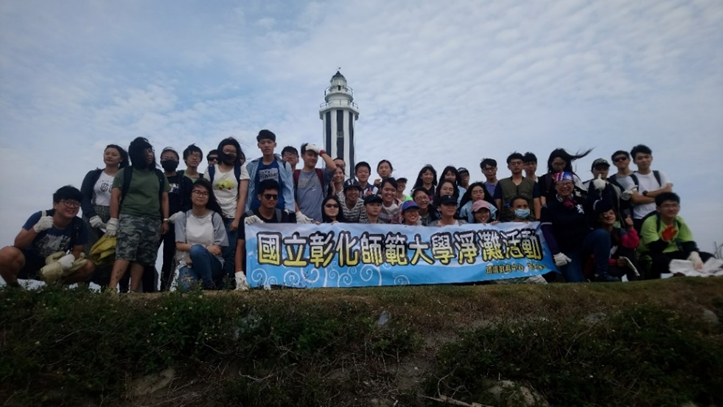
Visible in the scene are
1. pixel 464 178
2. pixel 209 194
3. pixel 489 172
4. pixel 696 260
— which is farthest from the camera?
pixel 464 178

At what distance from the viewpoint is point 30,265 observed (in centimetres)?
575

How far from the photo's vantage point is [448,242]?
7141 mm

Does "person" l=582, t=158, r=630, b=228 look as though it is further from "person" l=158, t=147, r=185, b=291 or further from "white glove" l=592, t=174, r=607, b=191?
"person" l=158, t=147, r=185, b=291

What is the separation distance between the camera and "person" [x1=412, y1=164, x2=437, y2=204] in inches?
327

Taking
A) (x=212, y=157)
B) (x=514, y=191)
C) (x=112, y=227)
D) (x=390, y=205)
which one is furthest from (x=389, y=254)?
(x=112, y=227)

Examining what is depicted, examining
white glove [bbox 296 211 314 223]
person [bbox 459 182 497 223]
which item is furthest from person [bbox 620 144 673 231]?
white glove [bbox 296 211 314 223]

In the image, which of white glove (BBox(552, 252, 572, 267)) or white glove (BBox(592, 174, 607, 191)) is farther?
white glove (BBox(592, 174, 607, 191))

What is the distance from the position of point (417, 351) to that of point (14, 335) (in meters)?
3.87

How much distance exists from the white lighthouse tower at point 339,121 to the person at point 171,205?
105ft

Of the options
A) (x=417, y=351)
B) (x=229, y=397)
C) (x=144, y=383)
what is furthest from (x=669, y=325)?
(x=144, y=383)

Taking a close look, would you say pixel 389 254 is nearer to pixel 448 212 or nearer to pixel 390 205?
pixel 390 205

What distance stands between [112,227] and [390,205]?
428 centimetres

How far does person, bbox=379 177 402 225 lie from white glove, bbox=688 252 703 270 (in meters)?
4.45

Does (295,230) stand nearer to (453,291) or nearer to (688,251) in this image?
(453,291)
